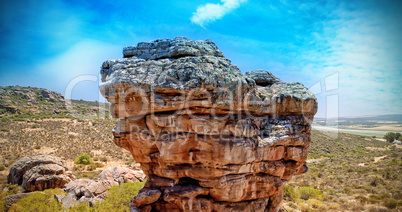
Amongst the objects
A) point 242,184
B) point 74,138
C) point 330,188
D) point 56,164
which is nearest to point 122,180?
point 56,164

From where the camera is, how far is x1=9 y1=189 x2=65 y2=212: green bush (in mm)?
11781

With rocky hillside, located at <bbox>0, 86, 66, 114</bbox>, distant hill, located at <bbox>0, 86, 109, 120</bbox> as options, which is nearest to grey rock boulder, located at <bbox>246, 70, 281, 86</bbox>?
distant hill, located at <bbox>0, 86, 109, 120</bbox>

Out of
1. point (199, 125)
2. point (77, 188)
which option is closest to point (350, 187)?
point (199, 125)

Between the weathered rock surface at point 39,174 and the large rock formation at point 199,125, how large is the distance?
1315 centimetres

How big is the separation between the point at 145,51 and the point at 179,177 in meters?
6.48

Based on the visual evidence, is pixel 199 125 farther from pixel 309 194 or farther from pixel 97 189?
pixel 309 194

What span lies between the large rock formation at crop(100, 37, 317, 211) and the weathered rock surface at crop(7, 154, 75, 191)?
13.2 meters

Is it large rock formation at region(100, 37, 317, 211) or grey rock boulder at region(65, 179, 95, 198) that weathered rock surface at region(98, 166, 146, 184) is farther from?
large rock formation at region(100, 37, 317, 211)

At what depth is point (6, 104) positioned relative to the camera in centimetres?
5831

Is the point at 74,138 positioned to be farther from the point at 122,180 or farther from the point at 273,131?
the point at 273,131

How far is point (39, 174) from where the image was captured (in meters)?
17.1

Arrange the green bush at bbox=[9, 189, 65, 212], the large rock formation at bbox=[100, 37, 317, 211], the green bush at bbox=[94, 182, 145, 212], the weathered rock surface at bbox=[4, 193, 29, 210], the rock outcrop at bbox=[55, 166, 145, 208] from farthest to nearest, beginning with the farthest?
1. the rock outcrop at bbox=[55, 166, 145, 208]
2. the weathered rock surface at bbox=[4, 193, 29, 210]
3. the green bush at bbox=[94, 182, 145, 212]
4. the green bush at bbox=[9, 189, 65, 212]
5. the large rock formation at bbox=[100, 37, 317, 211]

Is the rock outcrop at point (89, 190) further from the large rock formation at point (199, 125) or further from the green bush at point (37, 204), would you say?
the large rock formation at point (199, 125)

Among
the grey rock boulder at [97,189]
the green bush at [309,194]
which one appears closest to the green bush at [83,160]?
the grey rock boulder at [97,189]
